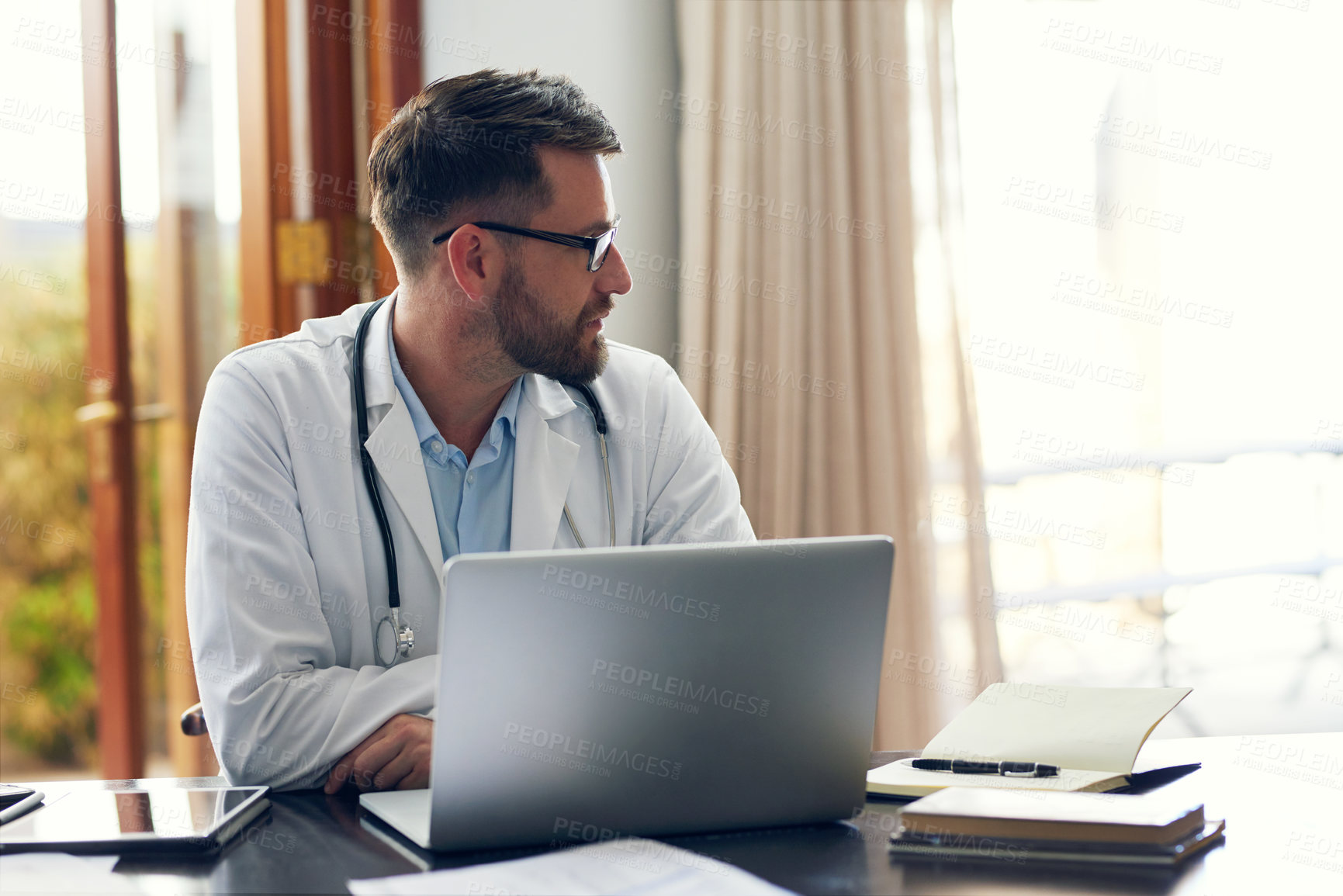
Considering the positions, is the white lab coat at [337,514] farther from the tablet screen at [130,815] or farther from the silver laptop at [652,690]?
the silver laptop at [652,690]

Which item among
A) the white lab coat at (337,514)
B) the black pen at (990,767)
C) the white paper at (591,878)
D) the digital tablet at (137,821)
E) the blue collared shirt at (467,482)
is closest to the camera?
the white paper at (591,878)

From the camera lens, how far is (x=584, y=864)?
80cm

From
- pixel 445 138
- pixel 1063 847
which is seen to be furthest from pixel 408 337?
pixel 1063 847

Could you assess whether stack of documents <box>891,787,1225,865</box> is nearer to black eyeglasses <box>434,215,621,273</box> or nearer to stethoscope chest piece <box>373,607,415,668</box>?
stethoscope chest piece <box>373,607,415,668</box>

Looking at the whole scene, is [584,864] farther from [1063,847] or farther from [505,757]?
[1063,847]

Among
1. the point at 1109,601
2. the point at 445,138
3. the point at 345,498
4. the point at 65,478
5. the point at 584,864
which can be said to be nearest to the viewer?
the point at 584,864

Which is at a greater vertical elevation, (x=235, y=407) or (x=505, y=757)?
(x=235, y=407)

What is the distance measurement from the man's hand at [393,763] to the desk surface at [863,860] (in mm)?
48

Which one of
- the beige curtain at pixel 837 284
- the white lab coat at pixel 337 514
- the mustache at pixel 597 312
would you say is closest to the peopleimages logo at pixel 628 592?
the white lab coat at pixel 337 514

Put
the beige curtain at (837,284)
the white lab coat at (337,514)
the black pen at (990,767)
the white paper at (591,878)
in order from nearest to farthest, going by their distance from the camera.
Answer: the white paper at (591,878)
the black pen at (990,767)
the white lab coat at (337,514)
the beige curtain at (837,284)

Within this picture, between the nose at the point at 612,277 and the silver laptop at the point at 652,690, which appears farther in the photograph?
the nose at the point at 612,277

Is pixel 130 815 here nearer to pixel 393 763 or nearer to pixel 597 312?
pixel 393 763

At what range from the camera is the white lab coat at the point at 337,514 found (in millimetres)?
1163

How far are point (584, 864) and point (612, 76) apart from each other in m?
2.00
